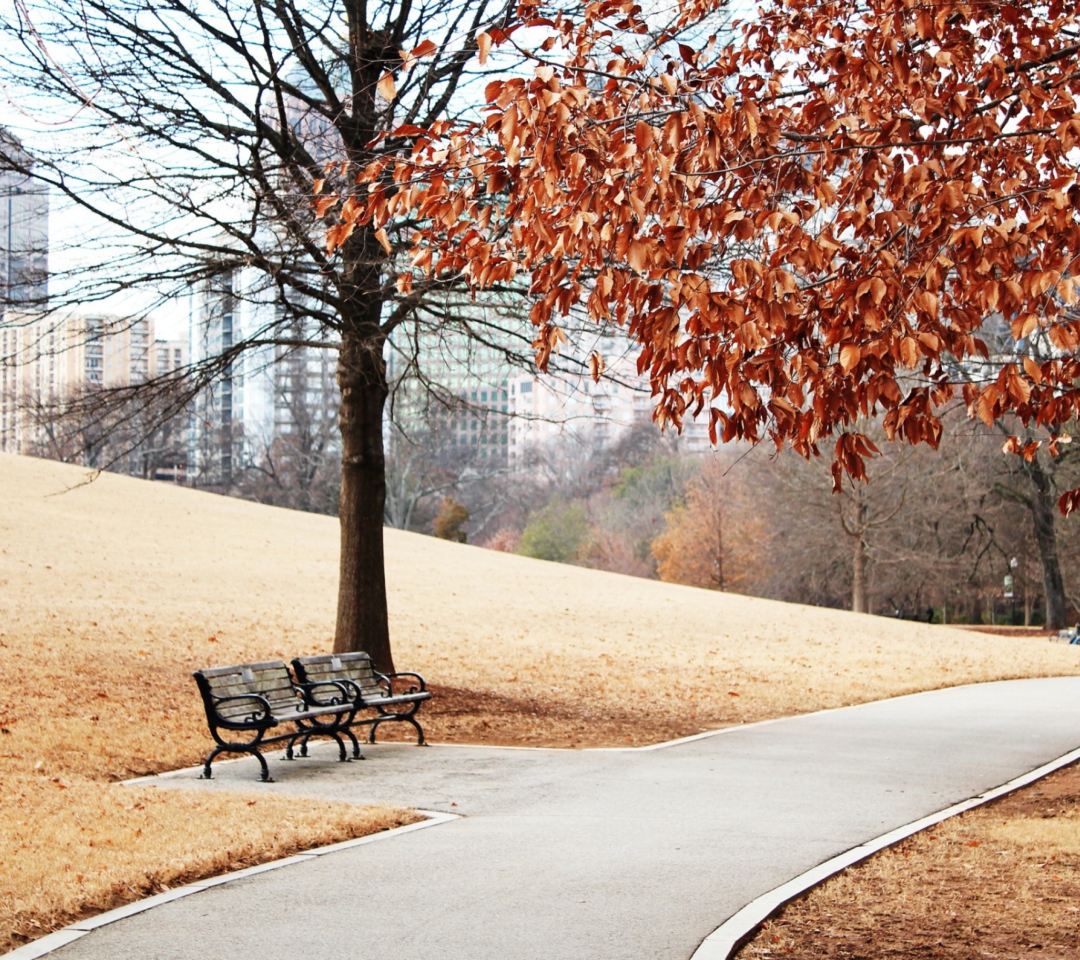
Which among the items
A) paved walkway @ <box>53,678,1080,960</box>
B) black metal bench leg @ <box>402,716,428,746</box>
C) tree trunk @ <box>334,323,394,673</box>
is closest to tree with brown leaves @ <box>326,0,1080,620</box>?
paved walkway @ <box>53,678,1080,960</box>

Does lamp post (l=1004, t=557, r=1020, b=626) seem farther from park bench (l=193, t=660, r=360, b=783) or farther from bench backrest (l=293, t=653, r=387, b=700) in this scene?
park bench (l=193, t=660, r=360, b=783)

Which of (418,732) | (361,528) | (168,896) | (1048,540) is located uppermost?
Result: (361,528)

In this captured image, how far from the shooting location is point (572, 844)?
736 centimetres

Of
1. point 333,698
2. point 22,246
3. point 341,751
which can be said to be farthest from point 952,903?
point 22,246

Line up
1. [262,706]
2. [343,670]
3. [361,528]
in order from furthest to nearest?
[361,528] < [343,670] < [262,706]

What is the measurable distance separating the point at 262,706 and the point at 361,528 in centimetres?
435

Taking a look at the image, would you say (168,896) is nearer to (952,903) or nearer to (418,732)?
(952,903)

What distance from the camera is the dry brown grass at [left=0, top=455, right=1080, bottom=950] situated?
36.0ft

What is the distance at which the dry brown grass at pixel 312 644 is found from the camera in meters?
11.0

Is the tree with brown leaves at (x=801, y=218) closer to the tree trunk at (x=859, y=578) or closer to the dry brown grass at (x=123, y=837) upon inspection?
the dry brown grass at (x=123, y=837)

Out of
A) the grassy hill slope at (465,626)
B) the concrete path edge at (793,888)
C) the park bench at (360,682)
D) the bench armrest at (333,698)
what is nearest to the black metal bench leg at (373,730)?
the park bench at (360,682)

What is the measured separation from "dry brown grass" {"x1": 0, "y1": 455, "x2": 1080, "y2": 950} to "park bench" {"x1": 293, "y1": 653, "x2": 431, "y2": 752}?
0.88m

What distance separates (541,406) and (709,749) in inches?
3869

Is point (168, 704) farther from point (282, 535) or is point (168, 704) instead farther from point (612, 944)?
Result: point (282, 535)
